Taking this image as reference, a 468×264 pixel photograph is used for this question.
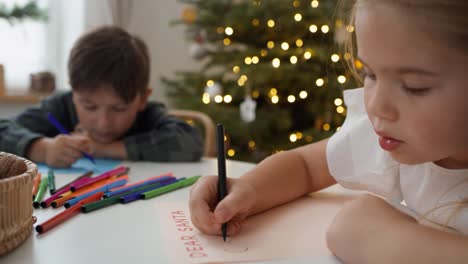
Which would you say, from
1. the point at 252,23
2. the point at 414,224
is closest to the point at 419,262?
the point at 414,224

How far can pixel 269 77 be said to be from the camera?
6.42 ft

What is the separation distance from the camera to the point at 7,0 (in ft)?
6.64

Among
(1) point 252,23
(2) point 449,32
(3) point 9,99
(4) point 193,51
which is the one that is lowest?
(3) point 9,99

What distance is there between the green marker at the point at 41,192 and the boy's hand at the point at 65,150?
0.20 meters

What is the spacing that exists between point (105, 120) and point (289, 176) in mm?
592

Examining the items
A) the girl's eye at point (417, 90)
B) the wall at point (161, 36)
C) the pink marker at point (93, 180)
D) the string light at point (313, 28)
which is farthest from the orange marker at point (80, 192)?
the wall at point (161, 36)

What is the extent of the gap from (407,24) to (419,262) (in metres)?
0.20

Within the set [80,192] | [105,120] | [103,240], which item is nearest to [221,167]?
[103,240]

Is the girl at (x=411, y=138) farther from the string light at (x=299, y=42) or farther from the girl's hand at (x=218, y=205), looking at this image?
the string light at (x=299, y=42)

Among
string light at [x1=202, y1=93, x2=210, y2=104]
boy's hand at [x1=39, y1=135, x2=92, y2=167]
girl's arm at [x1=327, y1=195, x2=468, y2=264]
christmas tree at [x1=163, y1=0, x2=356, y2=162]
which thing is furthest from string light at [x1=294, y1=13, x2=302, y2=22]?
girl's arm at [x1=327, y1=195, x2=468, y2=264]

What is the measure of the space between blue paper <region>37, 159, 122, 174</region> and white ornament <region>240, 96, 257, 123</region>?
0.96 m

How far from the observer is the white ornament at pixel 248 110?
77.5 inches

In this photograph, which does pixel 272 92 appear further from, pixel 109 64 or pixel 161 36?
pixel 109 64

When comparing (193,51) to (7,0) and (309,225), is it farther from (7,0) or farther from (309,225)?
(309,225)
